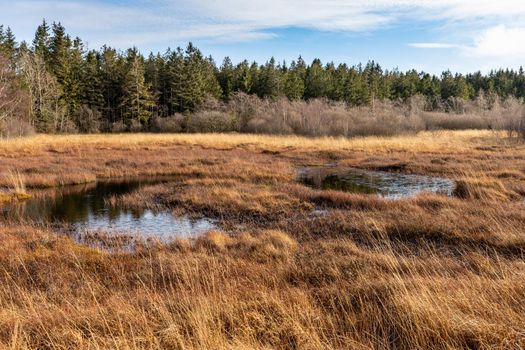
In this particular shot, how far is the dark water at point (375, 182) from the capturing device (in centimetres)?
2009

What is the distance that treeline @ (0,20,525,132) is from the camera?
197ft

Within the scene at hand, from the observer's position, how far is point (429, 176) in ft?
82.2

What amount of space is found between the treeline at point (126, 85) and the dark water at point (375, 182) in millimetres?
40459

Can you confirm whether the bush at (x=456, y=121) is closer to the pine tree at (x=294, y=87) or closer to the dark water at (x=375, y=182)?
the pine tree at (x=294, y=87)

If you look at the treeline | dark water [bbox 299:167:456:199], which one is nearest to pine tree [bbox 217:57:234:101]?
the treeline

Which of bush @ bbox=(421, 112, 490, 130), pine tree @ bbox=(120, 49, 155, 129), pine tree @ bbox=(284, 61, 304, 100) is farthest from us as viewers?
pine tree @ bbox=(284, 61, 304, 100)

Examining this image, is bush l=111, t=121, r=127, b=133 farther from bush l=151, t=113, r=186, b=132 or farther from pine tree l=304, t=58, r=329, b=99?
pine tree l=304, t=58, r=329, b=99

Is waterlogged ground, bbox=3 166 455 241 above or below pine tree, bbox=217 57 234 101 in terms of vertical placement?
below

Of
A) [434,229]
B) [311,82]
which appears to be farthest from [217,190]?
[311,82]

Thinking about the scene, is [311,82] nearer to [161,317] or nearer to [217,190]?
[217,190]

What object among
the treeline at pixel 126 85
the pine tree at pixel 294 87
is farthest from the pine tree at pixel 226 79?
the pine tree at pixel 294 87

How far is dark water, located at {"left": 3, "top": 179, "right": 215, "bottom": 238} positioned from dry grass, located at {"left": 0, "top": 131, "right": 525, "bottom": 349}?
953 mm

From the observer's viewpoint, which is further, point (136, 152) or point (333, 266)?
point (136, 152)

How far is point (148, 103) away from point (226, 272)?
6612cm
